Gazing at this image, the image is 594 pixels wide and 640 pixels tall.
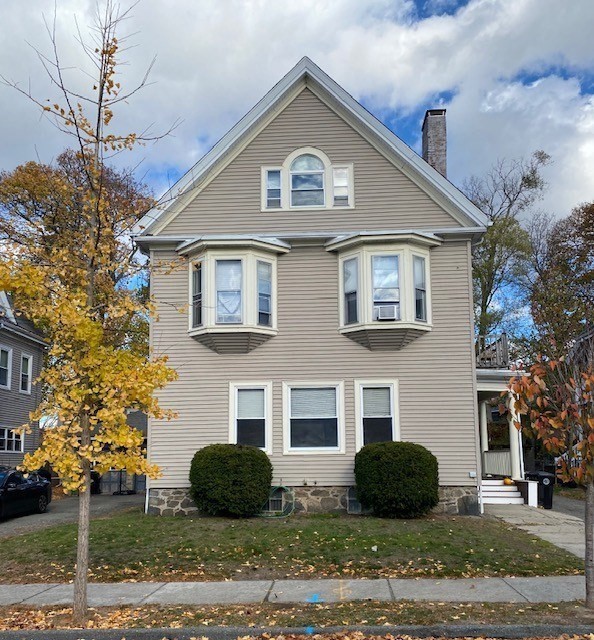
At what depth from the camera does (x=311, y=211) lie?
55.1ft

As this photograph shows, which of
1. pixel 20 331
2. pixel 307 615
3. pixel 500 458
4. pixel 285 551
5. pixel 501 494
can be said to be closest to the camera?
pixel 307 615

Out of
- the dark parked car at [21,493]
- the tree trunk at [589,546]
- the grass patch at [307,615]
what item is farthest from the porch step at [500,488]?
the dark parked car at [21,493]

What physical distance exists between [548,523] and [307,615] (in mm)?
8917

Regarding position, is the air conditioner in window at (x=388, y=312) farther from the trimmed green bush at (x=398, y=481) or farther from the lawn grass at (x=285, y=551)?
the lawn grass at (x=285, y=551)

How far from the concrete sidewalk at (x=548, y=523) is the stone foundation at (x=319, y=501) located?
31.0 inches

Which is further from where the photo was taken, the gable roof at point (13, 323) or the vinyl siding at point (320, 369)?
the gable roof at point (13, 323)

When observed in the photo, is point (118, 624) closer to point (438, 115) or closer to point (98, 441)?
point (98, 441)

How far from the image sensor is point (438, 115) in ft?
63.4

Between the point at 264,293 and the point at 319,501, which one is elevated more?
the point at 264,293

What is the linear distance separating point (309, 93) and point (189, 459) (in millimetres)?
9451

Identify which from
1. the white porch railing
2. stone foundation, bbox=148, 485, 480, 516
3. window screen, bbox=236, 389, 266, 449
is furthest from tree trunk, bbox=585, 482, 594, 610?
the white porch railing

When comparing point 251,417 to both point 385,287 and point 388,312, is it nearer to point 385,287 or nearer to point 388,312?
point 388,312

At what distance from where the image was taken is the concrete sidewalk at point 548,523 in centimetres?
1233

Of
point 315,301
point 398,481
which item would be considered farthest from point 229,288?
point 398,481
